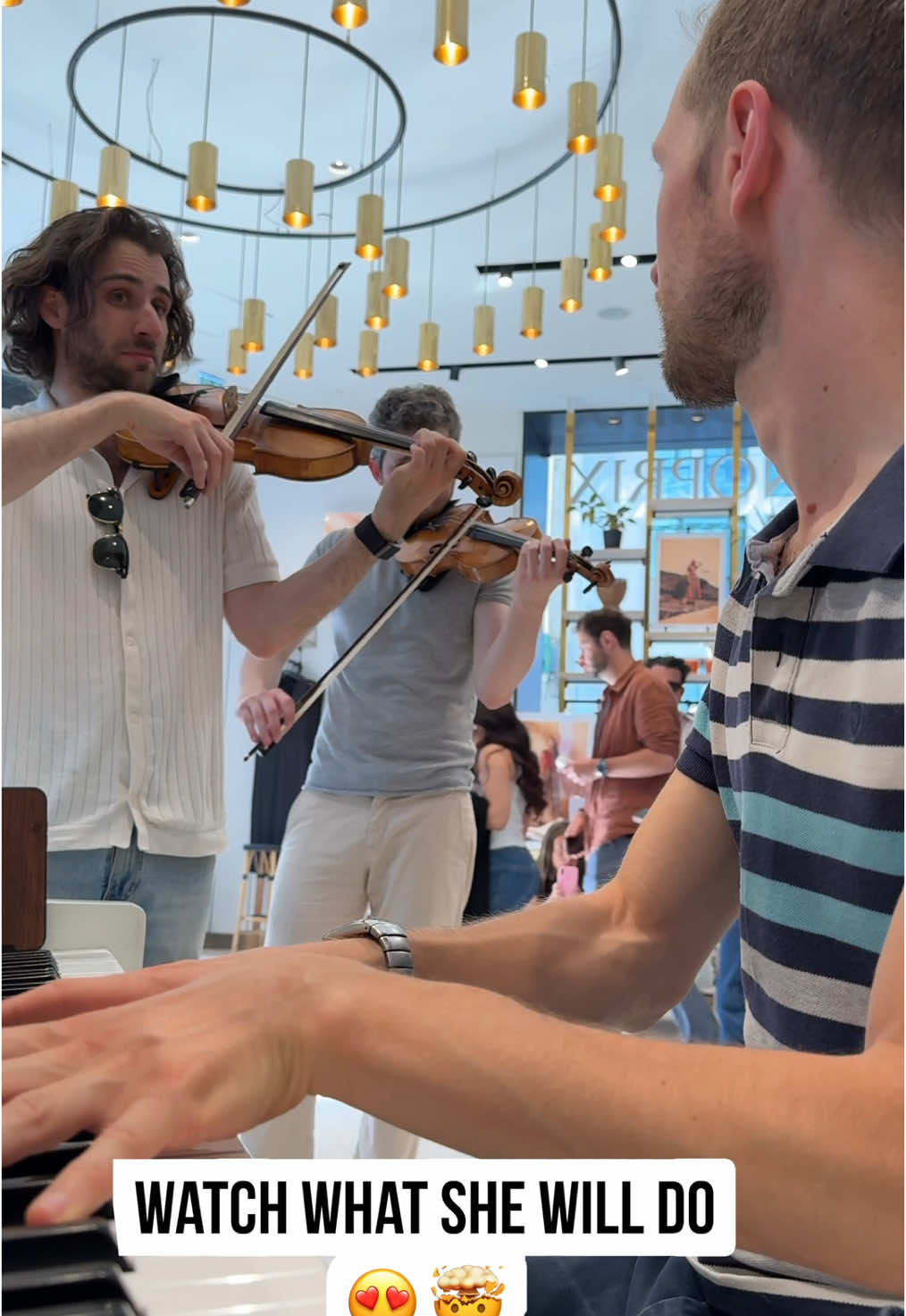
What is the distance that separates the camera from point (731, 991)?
3.37 m

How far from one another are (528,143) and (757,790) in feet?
17.1

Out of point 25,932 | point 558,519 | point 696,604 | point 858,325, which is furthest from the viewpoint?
point 558,519

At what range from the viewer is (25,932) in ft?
3.66

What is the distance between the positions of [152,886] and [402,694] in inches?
32.3

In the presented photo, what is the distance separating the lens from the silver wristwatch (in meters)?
0.74

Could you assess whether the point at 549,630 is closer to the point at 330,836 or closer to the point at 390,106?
the point at 390,106

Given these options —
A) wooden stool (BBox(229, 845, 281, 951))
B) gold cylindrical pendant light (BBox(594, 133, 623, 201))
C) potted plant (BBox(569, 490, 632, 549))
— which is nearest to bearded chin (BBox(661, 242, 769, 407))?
gold cylindrical pendant light (BBox(594, 133, 623, 201))

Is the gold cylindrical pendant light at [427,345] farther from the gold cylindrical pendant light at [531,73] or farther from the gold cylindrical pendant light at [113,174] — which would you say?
the gold cylindrical pendant light at [531,73]

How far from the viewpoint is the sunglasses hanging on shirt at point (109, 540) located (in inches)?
64.7

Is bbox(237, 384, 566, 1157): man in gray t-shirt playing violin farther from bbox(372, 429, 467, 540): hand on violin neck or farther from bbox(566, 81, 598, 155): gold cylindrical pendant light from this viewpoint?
bbox(566, 81, 598, 155): gold cylindrical pendant light

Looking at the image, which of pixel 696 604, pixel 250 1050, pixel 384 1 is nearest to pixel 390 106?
pixel 384 1

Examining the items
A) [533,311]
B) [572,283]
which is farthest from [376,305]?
[572,283]

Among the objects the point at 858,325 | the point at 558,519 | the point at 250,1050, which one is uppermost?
the point at 558,519

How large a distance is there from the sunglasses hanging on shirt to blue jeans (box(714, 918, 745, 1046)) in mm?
2220
